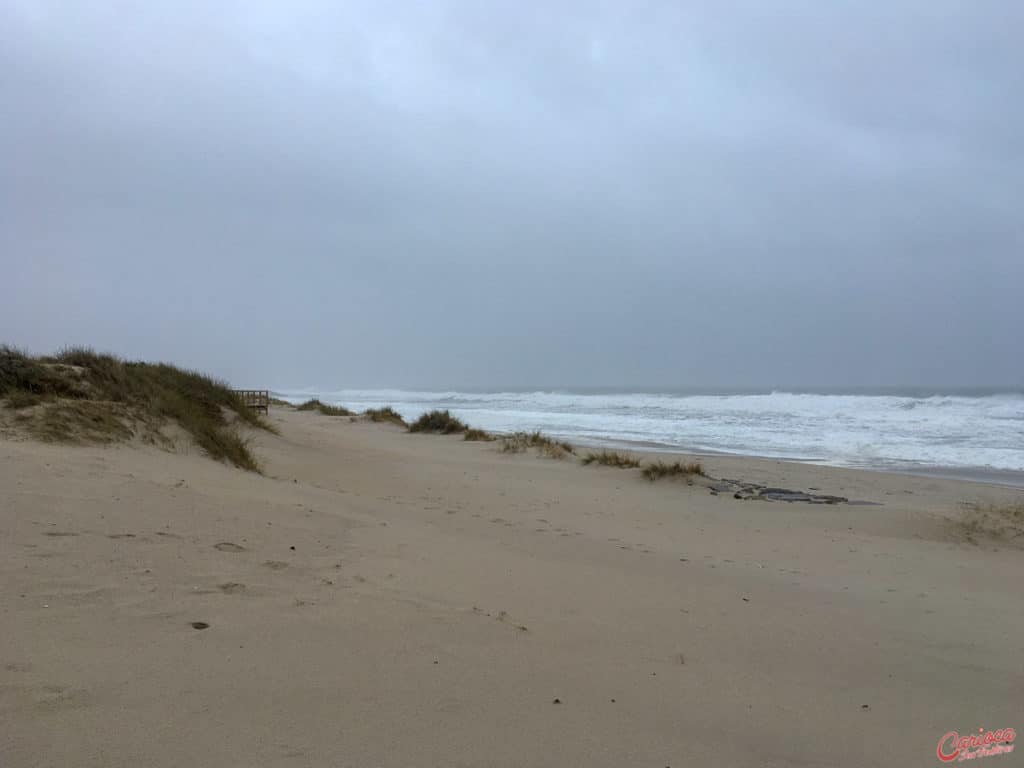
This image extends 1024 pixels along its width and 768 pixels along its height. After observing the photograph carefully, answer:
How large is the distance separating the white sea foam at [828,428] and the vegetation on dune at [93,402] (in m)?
13.1

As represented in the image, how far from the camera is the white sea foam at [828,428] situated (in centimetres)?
1709

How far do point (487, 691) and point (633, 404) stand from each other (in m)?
41.1

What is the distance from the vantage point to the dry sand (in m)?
2.33

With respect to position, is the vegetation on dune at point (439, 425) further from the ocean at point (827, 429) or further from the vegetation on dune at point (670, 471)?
the vegetation on dune at point (670, 471)

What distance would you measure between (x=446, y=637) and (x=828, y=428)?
972 inches

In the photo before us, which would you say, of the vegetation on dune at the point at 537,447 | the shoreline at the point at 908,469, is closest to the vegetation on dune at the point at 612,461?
the vegetation on dune at the point at 537,447

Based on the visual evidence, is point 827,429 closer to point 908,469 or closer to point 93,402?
point 908,469

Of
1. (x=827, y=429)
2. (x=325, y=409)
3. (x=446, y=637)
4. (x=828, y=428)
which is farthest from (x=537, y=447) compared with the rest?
(x=325, y=409)

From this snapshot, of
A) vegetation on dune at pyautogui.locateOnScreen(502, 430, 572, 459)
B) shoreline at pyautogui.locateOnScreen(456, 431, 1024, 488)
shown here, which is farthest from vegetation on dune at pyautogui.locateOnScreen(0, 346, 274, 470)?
shoreline at pyautogui.locateOnScreen(456, 431, 1024, 488)

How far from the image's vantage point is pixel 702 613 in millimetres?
4148

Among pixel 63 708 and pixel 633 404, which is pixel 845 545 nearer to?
pixel 63 708

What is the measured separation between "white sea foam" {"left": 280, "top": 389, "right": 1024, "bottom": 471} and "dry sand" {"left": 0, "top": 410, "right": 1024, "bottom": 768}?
11.6m

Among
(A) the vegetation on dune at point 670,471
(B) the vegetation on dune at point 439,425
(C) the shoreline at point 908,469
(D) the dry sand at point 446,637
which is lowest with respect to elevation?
(D) the dry sand at point 446,637

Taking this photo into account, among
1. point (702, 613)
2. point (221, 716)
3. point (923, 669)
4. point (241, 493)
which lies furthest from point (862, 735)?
point (241, 493)
